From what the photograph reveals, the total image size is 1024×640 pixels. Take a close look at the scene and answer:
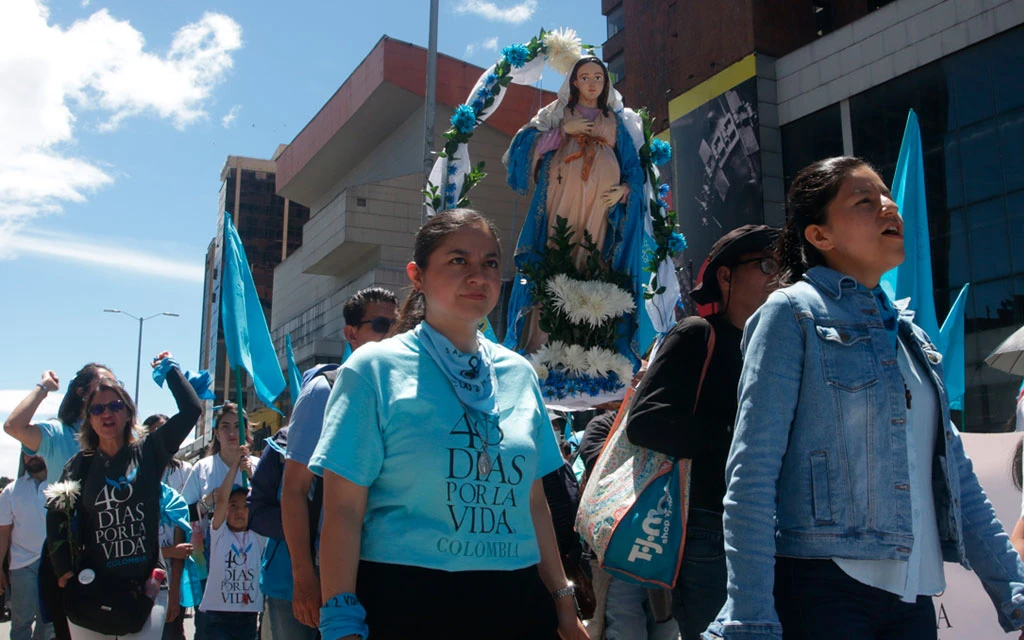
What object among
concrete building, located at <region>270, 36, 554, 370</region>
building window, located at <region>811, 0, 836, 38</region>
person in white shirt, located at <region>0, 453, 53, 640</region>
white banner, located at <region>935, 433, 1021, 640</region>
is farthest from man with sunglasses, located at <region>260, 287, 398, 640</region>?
building window, located at <region>811, 0, 836, 38</region>

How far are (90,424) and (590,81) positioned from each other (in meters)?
4.08

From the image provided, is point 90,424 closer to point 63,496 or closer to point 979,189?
point 63,496

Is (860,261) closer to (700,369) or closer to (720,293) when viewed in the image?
(700,369)

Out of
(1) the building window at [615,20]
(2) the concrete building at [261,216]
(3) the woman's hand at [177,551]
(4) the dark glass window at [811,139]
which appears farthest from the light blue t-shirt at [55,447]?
(2) the concrete building at [261,216]

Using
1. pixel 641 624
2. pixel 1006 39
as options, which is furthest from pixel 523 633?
pixel 1006 39

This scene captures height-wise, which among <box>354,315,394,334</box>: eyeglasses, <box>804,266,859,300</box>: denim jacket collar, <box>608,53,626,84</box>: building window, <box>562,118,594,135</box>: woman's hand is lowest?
<box>804,266,859,300</box>: denim jacket collar

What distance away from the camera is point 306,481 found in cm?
315

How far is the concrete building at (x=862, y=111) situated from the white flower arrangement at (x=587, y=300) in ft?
40.0

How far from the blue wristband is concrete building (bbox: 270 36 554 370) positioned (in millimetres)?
22417

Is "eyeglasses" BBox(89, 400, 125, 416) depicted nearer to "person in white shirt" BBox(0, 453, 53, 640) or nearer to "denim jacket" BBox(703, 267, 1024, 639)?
"person in white shirt" BBox(0, 453, 53, 640)

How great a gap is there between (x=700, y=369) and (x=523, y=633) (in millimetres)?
1159

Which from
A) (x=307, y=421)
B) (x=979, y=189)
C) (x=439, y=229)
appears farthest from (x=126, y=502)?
(x=979, y=189)

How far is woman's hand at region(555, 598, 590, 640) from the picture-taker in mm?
2643

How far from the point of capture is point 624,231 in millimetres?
6840
